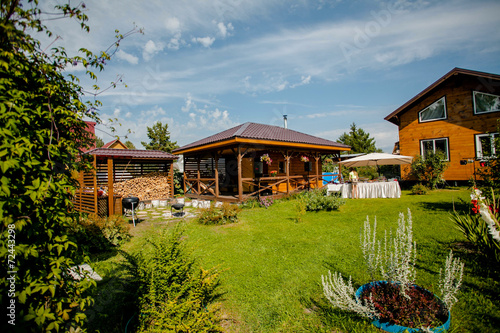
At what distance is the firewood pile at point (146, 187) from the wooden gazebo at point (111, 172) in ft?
0.90

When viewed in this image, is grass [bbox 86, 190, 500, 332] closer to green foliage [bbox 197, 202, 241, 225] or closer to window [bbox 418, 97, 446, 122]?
green foliage [bbox 197, 202, 241, 225]

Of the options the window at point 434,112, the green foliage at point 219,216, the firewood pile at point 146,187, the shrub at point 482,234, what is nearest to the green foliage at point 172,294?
the shrub at point 482,234

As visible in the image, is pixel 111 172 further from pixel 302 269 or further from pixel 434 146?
pixel 434 146

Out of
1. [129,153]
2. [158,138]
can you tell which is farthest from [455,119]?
[158,138]

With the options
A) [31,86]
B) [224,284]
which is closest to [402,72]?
[224,284]

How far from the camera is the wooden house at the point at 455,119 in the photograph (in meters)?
13.4

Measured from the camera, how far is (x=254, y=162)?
11.9 m

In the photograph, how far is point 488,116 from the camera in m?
13.3

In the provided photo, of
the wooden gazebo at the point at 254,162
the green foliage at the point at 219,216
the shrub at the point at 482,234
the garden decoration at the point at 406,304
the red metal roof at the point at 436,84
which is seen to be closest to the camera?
the garden decoration at the point at 406,304

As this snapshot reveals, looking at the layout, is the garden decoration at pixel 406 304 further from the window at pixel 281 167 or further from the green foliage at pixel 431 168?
the green foliage at pixel 431 168

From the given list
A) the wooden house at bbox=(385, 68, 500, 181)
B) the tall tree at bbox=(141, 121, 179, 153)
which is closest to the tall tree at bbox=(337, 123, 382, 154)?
the wooden house at bbox=(385, 68, 500, 181)

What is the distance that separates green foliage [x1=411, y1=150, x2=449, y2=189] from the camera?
1364cm

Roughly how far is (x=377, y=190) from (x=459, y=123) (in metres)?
7.42

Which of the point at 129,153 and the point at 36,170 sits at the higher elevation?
the point at 129,153
